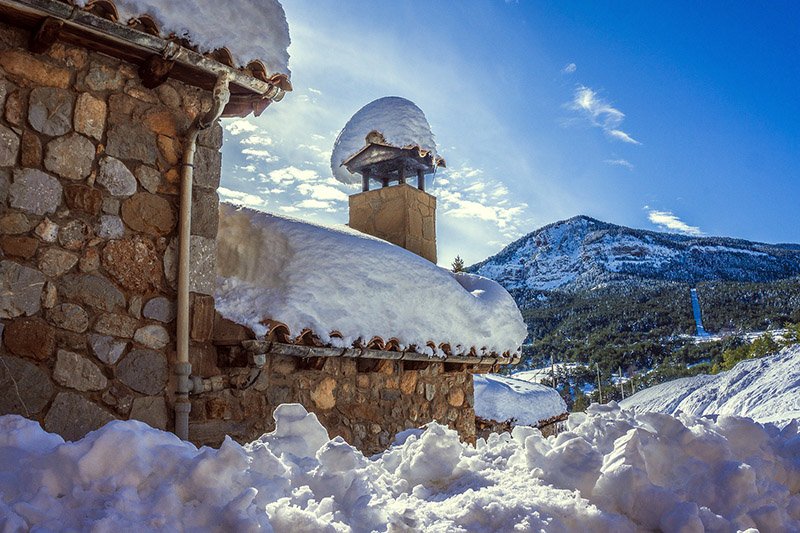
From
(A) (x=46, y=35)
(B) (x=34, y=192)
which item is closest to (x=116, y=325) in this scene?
(B) (x=34, y=192)

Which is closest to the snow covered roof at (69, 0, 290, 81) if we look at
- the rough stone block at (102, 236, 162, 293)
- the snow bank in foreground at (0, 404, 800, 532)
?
the rough stone block at (102, 236, 162, 293)

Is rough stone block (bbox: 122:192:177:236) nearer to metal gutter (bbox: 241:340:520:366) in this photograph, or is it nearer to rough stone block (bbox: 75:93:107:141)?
rough stone block (bbox: 75:93:107:141)

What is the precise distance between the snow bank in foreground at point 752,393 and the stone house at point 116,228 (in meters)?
2.77

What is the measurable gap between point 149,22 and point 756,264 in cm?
7613

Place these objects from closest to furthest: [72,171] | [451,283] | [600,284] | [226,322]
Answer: [72,171], [226,322], [451,283], [600,284]

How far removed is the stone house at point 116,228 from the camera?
10.5ft

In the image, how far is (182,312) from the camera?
3.68 m

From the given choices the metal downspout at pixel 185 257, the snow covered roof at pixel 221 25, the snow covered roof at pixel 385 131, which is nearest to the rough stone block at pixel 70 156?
the metal downspout at pixel 185 257

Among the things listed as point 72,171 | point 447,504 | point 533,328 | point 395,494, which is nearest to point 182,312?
point 72,171

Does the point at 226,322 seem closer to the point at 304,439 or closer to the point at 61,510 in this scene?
the point at 304,439

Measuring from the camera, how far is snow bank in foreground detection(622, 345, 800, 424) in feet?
14.5

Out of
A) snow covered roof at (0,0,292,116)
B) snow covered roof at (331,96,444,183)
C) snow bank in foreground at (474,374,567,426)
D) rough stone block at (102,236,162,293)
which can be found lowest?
snow bank in foreground at (474,374,567,426)

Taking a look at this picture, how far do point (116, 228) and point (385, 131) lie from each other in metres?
4.48

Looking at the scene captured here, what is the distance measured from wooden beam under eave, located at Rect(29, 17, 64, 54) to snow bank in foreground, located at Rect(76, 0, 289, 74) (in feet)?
0.53
